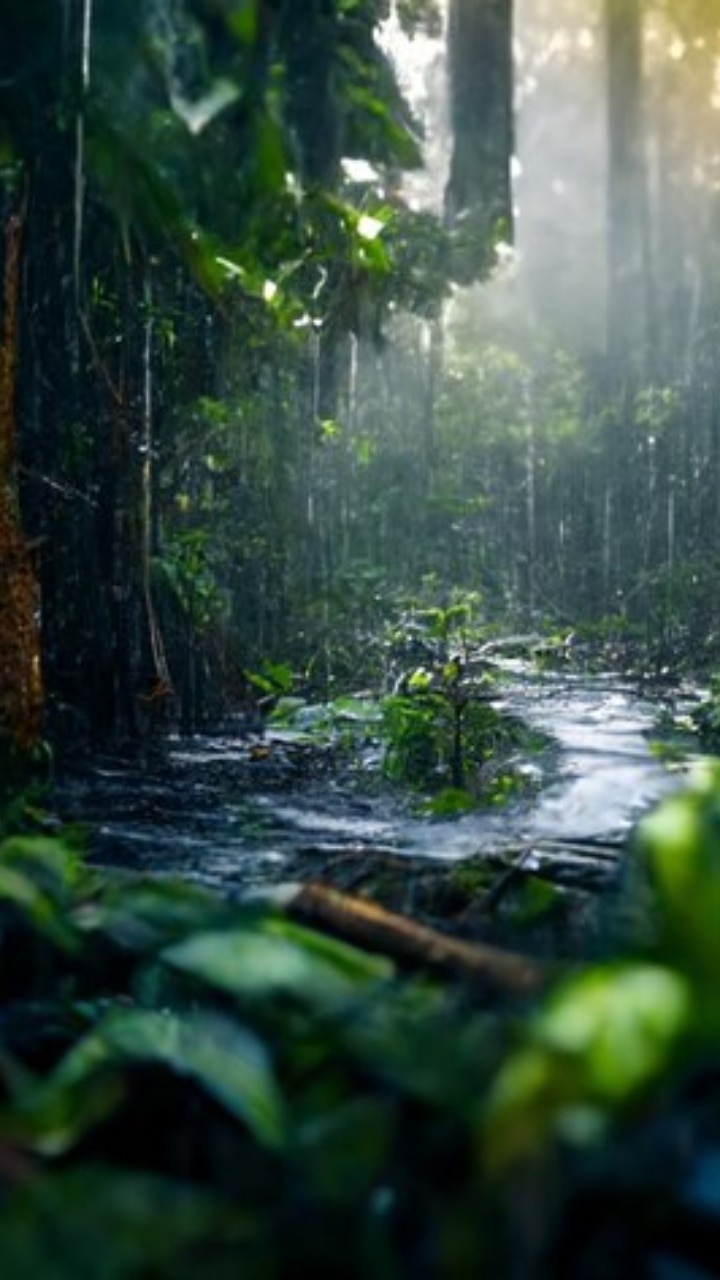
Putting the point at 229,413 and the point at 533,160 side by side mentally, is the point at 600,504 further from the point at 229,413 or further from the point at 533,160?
the point at 533,160

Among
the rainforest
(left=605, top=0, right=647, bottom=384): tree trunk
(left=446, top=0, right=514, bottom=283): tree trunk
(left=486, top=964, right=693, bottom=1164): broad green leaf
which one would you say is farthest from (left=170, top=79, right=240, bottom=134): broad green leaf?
(left=605, top=0, right=647, bottom=384): tree trunk

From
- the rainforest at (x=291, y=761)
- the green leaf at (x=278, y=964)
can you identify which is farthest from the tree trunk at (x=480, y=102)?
the green leaf at (x=278, y=964)

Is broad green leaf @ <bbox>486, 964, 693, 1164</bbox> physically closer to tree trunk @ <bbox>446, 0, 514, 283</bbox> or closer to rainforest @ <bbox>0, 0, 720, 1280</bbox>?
rainforest @ <bbox>0, 0, 720, 1280</bbox>

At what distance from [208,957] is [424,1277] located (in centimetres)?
53

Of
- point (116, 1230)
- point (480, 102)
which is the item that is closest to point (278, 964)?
point (116, 1230)

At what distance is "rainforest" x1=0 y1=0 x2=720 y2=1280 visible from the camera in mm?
1187

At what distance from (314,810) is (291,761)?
1.26m

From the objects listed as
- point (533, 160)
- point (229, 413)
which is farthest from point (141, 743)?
point (533, 160)

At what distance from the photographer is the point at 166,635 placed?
6.75m

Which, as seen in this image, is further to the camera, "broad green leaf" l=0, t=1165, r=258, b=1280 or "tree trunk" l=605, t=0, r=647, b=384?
"tree trunk" l=605, t=0, r=647, b=384

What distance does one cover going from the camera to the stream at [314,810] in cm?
343

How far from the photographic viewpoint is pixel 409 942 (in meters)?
1.87

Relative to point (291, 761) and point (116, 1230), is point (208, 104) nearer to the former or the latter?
point (116, 1230)

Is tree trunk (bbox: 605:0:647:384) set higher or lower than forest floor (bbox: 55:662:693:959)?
higher
